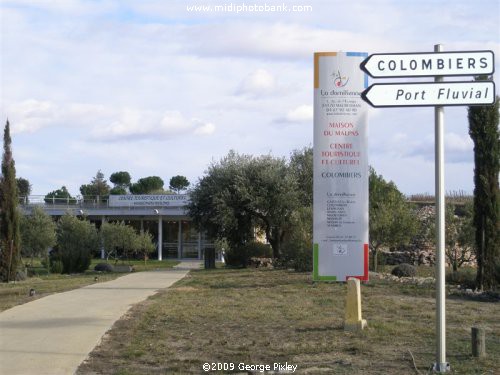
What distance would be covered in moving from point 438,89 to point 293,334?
420 cm

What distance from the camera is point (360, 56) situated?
10.9 m

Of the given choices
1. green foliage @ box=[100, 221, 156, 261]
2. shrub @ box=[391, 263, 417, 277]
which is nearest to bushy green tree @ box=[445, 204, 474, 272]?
shrub @ box=[391, 263, 417, 277]

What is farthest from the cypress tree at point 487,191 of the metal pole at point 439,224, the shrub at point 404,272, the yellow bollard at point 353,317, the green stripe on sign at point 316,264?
the metal pole at point 439,224

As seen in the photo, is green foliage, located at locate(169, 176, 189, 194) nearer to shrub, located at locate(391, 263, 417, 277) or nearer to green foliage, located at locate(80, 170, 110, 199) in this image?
green foliage, located at locate(80, 170, 110, 199)

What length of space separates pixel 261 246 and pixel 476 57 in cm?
2254

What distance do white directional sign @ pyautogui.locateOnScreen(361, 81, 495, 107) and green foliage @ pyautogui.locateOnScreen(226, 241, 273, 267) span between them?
71.1 feet

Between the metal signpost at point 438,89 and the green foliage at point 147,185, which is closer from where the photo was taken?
the metal signpost at point 438,89

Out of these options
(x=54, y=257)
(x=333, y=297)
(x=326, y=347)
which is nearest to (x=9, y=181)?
(x=54, y=257)

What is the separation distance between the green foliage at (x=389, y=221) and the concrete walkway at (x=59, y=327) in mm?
9991

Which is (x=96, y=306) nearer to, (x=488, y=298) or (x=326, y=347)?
(x=326, y=347)

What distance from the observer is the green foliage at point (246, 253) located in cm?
2884

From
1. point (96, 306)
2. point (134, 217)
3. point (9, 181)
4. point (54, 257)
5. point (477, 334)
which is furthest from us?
point (134, 217)

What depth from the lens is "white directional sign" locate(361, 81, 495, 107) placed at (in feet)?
24.3

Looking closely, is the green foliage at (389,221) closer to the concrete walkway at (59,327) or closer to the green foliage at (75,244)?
the concrete walkway at (59,327)
